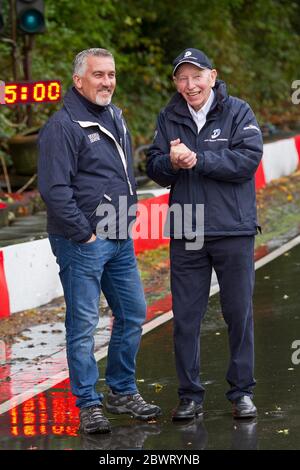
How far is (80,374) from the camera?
7766 millimetres

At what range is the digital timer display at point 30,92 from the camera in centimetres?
1484

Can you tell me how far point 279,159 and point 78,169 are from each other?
47.8ft

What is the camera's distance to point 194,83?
7766 mm

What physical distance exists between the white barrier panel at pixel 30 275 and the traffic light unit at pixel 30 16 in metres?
5.80

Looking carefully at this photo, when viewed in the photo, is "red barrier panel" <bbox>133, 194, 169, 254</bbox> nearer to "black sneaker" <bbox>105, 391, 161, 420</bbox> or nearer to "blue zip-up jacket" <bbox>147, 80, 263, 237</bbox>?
"black sneaker" <bbox>105, 391, 161, 420</bbox>

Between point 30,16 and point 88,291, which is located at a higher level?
point 30,16

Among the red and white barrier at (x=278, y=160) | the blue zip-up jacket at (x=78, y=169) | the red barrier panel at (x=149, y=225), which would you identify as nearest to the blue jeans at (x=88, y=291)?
the blue zip-up jacket at (x=78, y=169)

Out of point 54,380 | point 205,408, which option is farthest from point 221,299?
point 54,380

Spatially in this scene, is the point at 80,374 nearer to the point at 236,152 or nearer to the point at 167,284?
the point at 236,152

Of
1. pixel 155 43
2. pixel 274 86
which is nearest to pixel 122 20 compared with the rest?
pixel 155 43

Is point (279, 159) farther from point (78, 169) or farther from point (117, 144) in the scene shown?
point (78, 169)

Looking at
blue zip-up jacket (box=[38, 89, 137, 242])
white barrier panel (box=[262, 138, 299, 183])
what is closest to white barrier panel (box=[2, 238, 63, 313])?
blue zip-up jacket (box=[38, 89, 137, 242])

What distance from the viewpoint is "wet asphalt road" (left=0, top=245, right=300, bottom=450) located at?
7.46 meters
